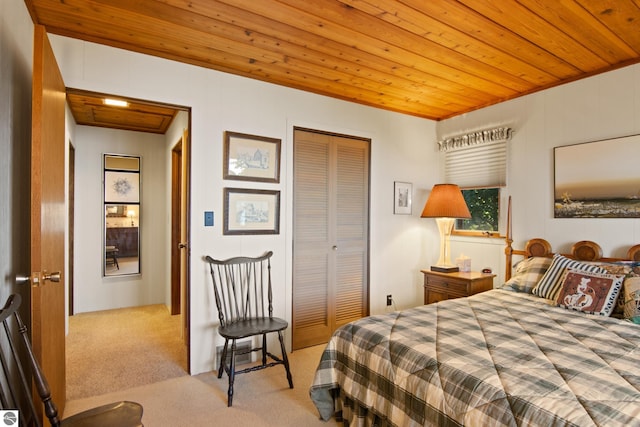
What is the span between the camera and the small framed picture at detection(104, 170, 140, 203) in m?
4.64

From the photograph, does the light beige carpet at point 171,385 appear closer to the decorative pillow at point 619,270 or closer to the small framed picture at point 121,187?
the small framed picture at point 121,187

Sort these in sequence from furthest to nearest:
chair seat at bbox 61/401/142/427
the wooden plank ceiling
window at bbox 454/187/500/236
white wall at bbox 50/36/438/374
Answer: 1. window at bbox 454/187/500/236
2. white wall at bbox 50/36/438/374
3. the wooden plank ceiling
4. chair seat at bbox 61/401/142/427

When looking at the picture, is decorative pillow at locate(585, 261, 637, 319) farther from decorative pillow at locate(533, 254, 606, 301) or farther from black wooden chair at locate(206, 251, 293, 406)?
black wooden chair at locate(206, 251, 293, 406)

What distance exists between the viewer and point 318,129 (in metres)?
3.37

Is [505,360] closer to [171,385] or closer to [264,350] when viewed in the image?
[264,350]

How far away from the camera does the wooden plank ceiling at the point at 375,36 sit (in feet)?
6.65

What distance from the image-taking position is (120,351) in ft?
10.6

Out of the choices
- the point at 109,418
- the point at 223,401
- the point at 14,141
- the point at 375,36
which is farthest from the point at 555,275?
the point at 14,141

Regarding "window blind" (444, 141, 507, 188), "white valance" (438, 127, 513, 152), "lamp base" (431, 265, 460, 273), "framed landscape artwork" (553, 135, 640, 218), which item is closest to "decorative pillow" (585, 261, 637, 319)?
"framed landscape artwork" (553, 135, 640, 218)

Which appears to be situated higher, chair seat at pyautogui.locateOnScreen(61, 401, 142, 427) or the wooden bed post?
the wooden bed post

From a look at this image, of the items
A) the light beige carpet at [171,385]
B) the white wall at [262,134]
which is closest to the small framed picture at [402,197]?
the white wall at [262,134]

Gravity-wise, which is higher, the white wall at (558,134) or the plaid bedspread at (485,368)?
the white wall at (558,134)

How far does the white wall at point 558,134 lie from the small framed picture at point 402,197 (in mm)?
925

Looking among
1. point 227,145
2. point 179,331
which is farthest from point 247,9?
point 179,331
